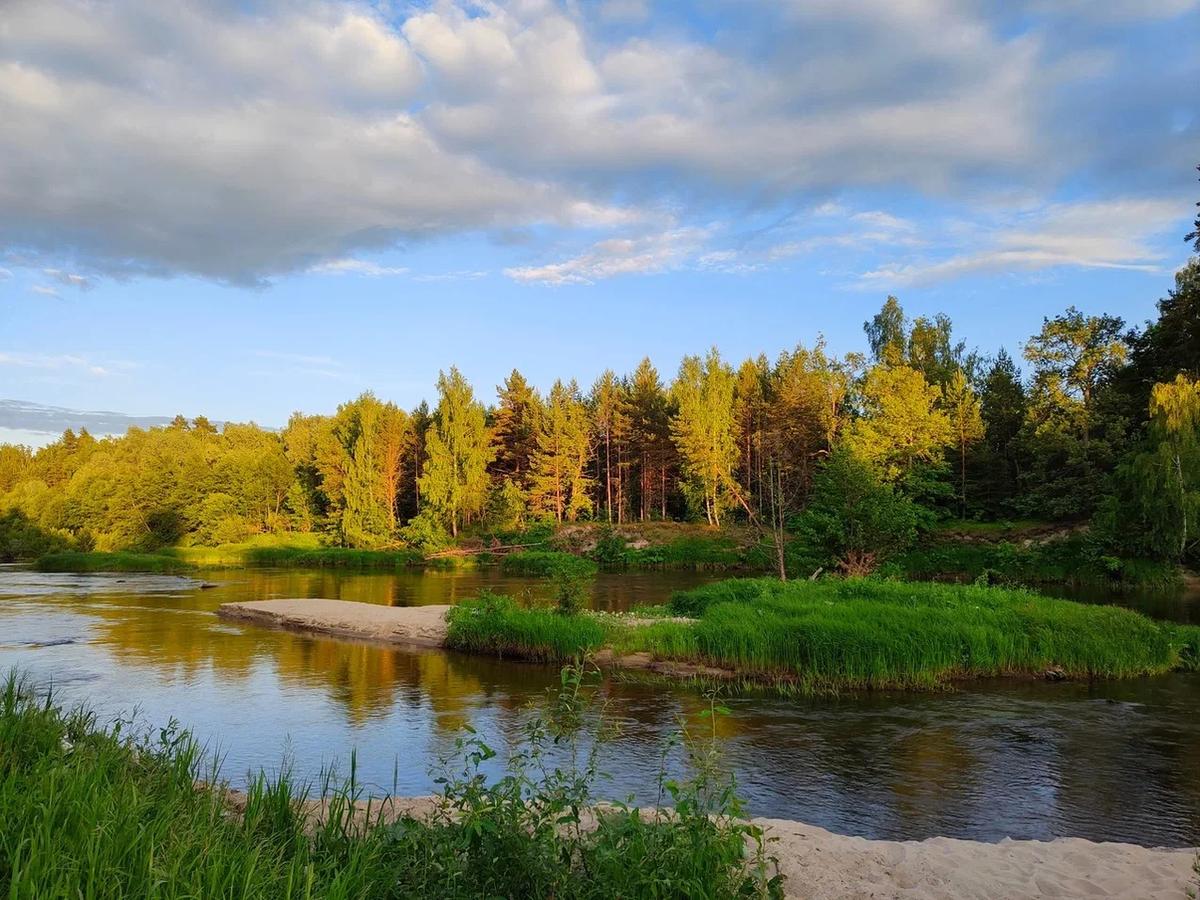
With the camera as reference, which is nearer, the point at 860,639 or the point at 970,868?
the point at 970,868

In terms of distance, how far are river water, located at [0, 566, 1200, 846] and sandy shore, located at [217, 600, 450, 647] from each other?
4.24 ft

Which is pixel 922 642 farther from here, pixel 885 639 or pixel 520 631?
pixel 520 631

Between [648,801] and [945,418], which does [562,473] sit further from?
[648,801]

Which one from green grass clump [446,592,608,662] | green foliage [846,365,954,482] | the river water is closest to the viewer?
the river water

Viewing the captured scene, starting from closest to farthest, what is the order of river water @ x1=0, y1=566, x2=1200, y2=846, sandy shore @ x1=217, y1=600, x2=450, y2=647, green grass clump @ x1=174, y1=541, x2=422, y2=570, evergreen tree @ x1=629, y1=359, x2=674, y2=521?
river water @ x1=0, y1=566, x2=1200, y2=846
sandy shore @ x1=217, y1=600, x2=450, y2=647
green grass clump @ x1=174, y1=541, x2=422, y2=570
evergreen tree @ x1=629, y1=359, x2=674, y2=521

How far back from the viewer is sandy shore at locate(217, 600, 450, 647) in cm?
2397

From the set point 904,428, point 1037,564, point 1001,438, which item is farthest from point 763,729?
point 1001,438

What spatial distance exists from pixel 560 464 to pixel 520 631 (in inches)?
1769

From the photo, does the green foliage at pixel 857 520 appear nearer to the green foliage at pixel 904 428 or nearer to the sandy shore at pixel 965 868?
the sandy shore at pixel 965 868

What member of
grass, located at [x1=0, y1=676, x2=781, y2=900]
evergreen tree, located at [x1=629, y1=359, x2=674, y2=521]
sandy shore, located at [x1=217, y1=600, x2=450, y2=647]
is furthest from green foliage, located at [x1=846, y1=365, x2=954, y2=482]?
grass, located at [x1=0, y1=676, x2=781, y2=900]

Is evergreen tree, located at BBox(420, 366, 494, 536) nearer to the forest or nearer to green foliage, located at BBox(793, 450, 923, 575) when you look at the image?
the forest

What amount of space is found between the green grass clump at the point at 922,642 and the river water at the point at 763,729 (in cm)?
79

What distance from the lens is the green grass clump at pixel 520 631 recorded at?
806 inches

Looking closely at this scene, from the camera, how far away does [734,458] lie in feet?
203
